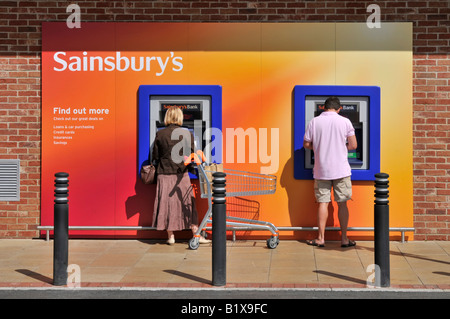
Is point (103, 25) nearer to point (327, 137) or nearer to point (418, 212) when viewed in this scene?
point (327, 137)

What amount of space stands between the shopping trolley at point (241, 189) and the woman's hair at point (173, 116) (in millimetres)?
639

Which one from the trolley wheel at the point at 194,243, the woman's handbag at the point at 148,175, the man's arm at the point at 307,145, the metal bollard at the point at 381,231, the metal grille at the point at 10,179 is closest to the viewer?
the metal bollard at the point at 381,231

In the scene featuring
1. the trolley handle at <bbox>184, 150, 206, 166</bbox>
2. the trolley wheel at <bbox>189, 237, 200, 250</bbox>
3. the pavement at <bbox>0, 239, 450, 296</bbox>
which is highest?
the trolley handle at <bbox>184, 150, 206, 166</bbox>

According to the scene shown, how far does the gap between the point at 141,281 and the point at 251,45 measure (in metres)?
3.83

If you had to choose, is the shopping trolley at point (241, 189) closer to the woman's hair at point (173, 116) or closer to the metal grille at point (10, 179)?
the woman's hair at point (173, 116)

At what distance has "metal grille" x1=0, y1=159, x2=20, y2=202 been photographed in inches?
376

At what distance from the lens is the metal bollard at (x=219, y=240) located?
667cm

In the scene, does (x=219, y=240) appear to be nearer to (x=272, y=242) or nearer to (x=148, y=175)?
(x=272, y=242)

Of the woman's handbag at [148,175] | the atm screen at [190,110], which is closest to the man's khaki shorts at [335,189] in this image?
the atm screen at [190,110]

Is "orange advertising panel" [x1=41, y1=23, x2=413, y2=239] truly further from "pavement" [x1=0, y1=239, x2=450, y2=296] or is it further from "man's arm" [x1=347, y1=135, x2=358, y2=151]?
"man's arm" [x1=347, y1=135, x2=358, y2=151]

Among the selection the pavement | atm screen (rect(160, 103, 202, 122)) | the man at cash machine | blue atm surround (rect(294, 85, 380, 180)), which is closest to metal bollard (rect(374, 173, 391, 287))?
the pavement

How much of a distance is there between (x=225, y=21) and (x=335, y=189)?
2.67 metres

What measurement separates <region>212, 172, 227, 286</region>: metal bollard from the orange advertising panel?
8.71 ft

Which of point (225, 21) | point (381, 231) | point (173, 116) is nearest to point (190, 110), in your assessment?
point (173, 116)
